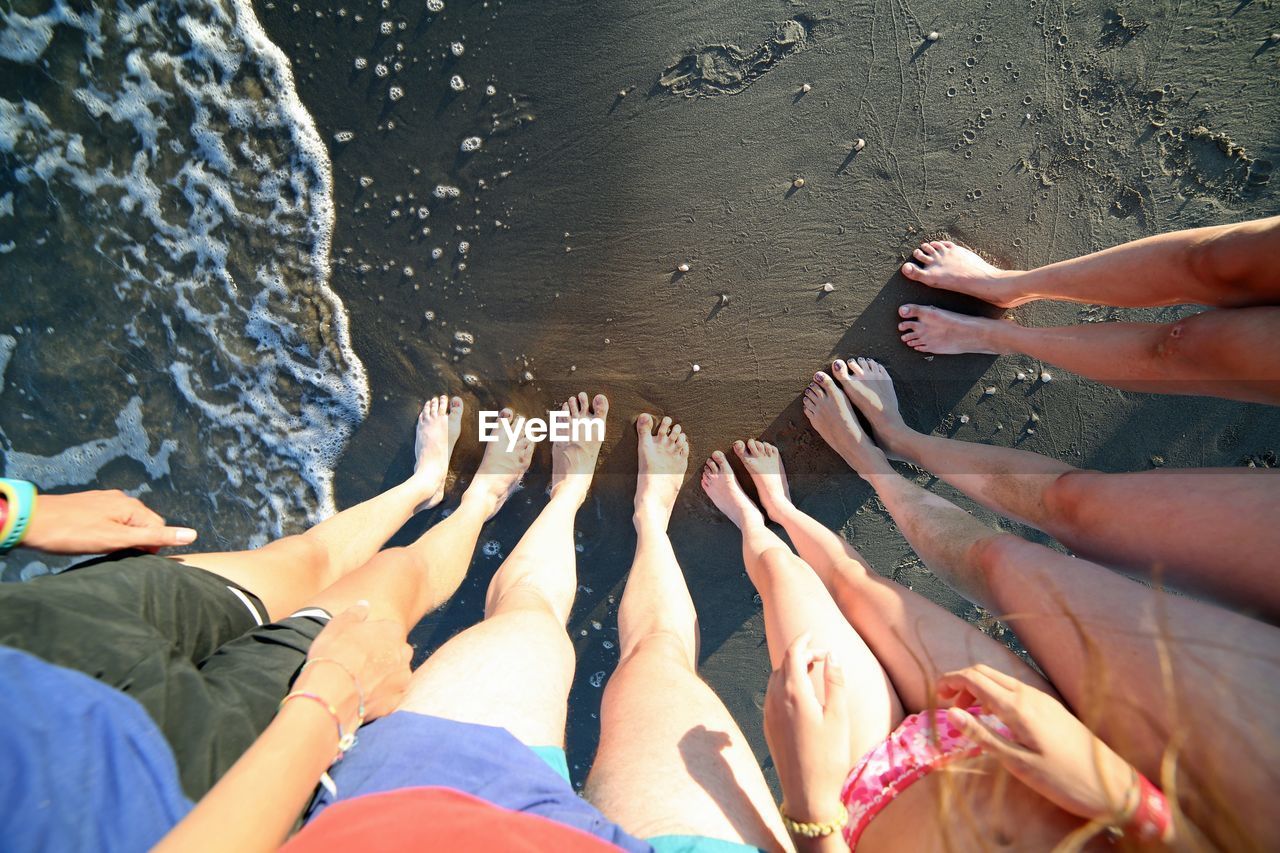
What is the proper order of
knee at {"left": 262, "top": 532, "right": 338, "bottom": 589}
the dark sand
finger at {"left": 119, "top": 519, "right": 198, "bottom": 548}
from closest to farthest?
finger at {"left": 119, "top": 519, "right": 198, "bottom": 548}
knee at {"left": 262, "top": 532, "right": 338, "bottom": 589}
the dark sand

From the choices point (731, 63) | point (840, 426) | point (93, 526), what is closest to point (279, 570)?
point (93, 526)

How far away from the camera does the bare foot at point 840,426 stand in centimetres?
216

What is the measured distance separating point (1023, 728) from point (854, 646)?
49 cm

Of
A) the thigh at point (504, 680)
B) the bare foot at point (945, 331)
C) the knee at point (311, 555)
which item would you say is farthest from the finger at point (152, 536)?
the bare foot at point (945, 331)

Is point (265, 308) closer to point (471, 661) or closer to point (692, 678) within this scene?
point (471, 661)

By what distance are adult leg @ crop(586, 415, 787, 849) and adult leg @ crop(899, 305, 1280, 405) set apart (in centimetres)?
138

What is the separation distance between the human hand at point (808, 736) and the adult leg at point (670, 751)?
103 millimetres

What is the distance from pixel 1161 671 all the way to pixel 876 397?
129 cm

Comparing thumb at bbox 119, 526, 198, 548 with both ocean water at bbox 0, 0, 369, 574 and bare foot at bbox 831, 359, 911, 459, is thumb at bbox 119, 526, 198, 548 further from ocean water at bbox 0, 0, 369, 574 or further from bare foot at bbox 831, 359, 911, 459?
bare foot at bbox 831, 359, 911, 459

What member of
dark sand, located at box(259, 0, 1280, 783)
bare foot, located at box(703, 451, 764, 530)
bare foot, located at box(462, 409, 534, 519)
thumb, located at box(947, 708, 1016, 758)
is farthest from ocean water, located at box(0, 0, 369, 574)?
thumb, located at box(947, 708, 1016, 758)

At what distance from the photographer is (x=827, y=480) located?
2.36 metres

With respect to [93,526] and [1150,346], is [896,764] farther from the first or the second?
[93,526]

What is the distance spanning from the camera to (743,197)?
2.08 m

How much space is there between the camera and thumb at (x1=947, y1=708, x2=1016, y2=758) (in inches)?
38.9
